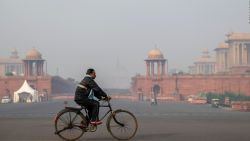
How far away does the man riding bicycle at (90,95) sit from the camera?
38.9 feet

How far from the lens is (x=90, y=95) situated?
12.0 m

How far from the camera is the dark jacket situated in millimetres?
11914

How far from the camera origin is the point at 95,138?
1276 centimetres

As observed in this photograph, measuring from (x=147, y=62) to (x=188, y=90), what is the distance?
15835 millimetres

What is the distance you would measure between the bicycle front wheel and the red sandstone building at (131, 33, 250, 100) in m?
76.3

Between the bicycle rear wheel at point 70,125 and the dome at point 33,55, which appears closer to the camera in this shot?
the bicycle rear wheel at point 70,125

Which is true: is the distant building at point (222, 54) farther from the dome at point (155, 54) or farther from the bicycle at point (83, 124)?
the bicycle at point (83, 124)

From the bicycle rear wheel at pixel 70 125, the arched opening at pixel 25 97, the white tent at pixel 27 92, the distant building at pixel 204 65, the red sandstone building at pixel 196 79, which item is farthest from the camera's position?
the distant building at pixel 204 65

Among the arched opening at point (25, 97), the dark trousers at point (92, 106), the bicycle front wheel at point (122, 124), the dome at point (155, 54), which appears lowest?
the arched opening at point (25, 97)

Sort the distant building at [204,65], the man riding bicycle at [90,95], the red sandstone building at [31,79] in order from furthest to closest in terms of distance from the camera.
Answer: the distant building at [204,65] → the red sandstone building at [31,79] → the man riding bicycle at [90,95]

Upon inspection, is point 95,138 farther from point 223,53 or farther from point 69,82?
point 223,53

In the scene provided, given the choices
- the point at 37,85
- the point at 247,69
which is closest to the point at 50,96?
the point at 37,85

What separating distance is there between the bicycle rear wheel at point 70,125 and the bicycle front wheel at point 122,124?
60 centimetres

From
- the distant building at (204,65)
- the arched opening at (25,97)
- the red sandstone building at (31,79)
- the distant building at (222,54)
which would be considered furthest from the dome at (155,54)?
the distant building at (204,65)
